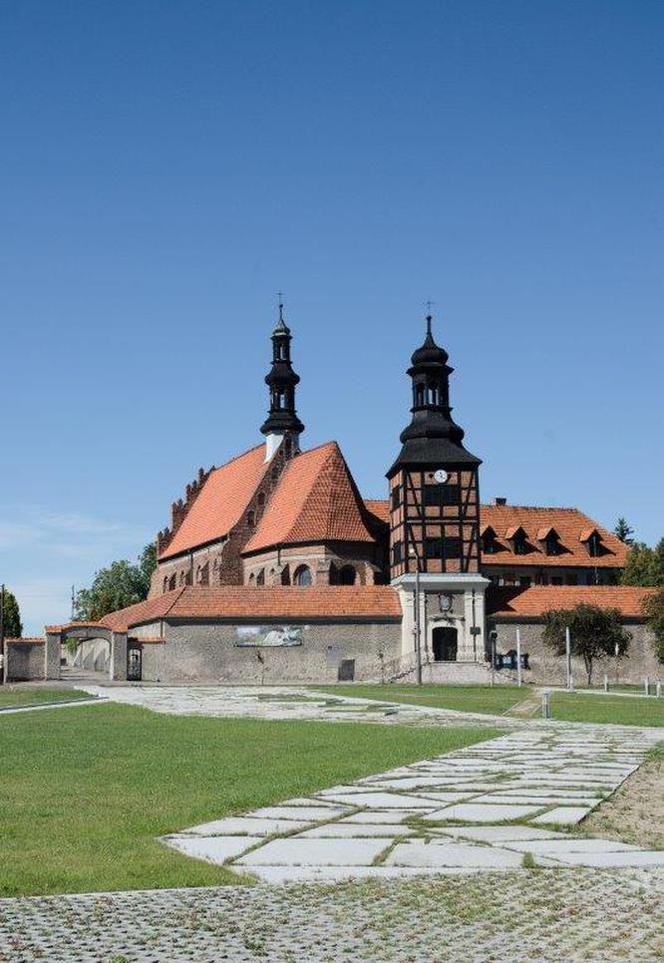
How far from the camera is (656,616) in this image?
56375 millimetres

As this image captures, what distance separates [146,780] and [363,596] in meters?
48.8

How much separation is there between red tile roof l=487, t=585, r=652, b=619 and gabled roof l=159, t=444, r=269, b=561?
64.0ft

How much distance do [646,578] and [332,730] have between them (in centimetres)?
5472

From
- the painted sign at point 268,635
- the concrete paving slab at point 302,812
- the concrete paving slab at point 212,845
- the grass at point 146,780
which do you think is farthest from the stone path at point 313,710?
the painted sign at point 268,635

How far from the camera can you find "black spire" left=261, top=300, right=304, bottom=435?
76688 mm

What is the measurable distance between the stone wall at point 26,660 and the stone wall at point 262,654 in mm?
5374

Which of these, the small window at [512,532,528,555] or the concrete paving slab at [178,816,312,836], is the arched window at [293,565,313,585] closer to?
the small window at [512,532,528,555]

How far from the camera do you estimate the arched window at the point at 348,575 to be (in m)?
65.8

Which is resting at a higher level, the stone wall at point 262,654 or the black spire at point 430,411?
the black spire at point 430,411

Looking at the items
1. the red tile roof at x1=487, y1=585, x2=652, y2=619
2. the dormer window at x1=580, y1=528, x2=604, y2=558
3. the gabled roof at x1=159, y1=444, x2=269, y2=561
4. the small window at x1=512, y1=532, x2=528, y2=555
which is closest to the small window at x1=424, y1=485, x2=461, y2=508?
the red tile roof at x1=487, y1=585, x2=652, y2=619

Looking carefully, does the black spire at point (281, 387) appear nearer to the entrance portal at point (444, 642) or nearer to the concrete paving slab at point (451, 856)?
the entrance portal at point (444, 642)

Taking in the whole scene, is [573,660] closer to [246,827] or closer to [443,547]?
[443,547]

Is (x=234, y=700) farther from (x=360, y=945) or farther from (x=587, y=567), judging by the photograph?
(x=587, y=567)

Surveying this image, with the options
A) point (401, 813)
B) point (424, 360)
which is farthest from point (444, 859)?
point (424, 360)
